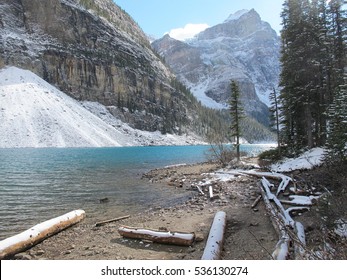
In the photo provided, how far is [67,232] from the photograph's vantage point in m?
10.4

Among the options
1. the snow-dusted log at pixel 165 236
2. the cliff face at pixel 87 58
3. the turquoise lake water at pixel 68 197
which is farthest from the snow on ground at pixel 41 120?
the snow-dusted log at pixel 165 236

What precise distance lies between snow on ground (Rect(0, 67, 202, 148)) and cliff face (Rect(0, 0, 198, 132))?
43.3 ft

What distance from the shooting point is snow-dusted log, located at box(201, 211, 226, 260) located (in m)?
6.82

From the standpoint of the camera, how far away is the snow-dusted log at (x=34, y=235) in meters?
7.98

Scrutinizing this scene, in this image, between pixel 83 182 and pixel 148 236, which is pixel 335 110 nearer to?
pixel 148 236

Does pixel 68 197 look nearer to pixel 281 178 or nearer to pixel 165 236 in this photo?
pixel 165 236

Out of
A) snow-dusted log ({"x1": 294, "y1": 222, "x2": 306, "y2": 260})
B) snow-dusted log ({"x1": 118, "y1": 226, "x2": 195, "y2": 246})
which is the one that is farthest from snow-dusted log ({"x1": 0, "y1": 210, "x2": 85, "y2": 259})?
snow-dusted log ({"x1": 294, "y1": 222, "x2": 306, "y2": 260})

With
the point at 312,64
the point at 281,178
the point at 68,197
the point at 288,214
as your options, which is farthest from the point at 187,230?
the point at 312,64

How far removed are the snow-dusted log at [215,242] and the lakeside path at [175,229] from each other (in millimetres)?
285

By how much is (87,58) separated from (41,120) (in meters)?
57.5

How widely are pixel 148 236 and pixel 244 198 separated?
7.86m

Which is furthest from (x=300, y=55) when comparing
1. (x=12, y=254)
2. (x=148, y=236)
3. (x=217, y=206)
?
(x=12, y=254)

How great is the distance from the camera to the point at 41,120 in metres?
73.8

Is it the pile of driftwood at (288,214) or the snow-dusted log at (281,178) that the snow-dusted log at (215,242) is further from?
the snow-dusted log at (281,178)
